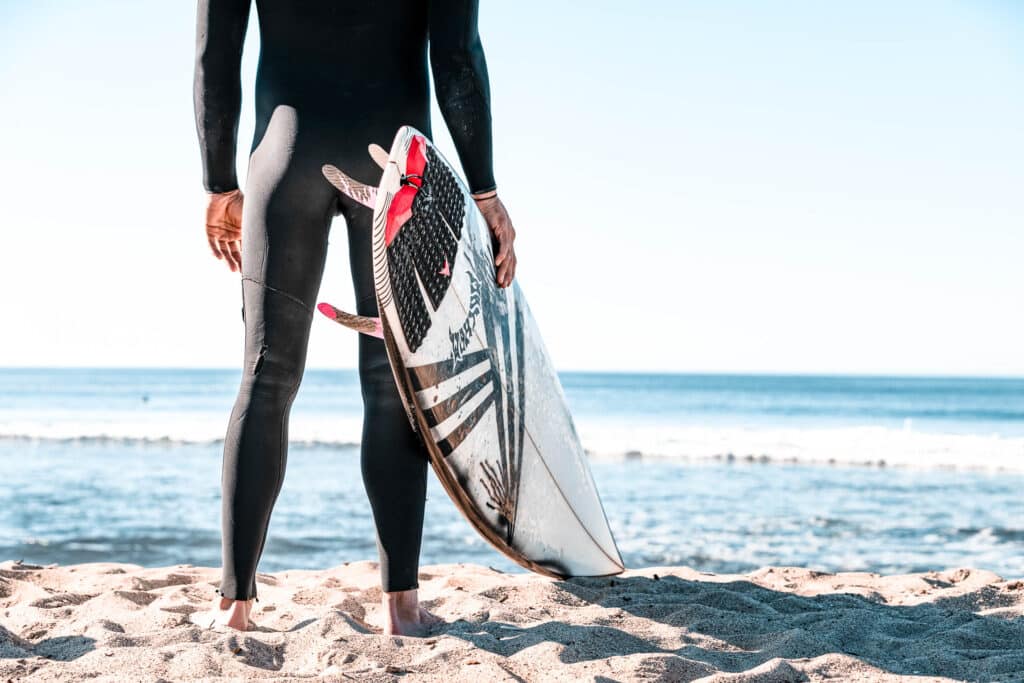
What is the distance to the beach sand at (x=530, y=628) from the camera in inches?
65.7

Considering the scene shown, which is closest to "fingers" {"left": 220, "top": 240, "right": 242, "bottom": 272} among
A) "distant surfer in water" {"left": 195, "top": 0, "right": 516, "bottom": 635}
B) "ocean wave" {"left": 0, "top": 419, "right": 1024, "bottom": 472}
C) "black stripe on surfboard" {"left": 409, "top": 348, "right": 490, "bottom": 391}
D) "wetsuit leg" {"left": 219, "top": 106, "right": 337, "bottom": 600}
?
"distant surfer in water" {"left": 195, "top": 0, "right": 516, "bottom": 635}

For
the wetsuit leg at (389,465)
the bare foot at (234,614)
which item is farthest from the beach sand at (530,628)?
the wetsuit leg at (389,465)

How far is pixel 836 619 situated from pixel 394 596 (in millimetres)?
1175

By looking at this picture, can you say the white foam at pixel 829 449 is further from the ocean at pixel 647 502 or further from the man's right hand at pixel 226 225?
the man's right hand at pixel 226 225

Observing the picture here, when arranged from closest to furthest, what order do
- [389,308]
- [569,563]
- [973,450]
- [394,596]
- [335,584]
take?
[389,308], [394,596], [569,563], [335,584], [973,450]

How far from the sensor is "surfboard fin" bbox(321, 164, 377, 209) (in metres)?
1.89

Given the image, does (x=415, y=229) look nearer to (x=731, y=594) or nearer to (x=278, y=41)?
(x=278, y=41)

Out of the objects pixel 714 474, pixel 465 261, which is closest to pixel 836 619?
pixel 465 261

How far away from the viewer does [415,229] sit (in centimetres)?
196

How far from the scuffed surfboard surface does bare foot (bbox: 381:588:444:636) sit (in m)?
0.25

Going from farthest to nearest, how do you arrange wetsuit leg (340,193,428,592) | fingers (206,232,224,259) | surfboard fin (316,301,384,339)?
1. fingers (206,232,224,259)
2. wetsuit leg (340,193,428,592)
3. surfboard fin (316,301,384,339)

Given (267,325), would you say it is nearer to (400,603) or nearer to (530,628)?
(400,603)

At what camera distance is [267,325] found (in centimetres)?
188

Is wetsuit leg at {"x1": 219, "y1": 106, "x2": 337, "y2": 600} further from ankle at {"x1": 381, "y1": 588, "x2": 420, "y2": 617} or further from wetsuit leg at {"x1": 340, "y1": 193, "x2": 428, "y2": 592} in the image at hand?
ankle at {"x1": 381, "y1": 588, "x2": 420, "y2": 617}
